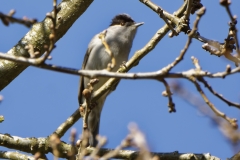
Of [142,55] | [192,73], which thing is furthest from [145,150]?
[142,55]

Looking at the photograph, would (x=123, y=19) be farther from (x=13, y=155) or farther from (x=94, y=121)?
(x=13, y=155)

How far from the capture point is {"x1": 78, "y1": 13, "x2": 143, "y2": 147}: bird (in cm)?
734

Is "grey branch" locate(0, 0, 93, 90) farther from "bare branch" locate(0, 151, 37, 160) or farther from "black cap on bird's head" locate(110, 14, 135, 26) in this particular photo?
"black cap on bird's head" locate(110, 14, 135, 26)

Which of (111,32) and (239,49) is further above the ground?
(111,32)

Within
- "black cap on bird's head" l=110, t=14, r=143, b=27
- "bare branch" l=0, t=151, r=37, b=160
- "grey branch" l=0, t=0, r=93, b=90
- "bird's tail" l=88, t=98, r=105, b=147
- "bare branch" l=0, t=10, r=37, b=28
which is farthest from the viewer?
"black cap on bird's head" l=110, t=14, r=143, b=27

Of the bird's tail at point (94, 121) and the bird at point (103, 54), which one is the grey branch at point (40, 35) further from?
the bird's tail at point (94, 121)

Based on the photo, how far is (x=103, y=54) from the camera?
735cm

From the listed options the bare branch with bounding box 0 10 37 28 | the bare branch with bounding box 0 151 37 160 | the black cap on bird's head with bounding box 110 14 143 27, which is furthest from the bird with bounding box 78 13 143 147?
the bare branch with bounding box 0 10 37 28

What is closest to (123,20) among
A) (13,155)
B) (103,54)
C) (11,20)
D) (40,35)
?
(103,54)

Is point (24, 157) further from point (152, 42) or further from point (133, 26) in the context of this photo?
point (133, 26)

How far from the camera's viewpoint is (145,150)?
198 cm

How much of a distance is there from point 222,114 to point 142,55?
2188 millimetres

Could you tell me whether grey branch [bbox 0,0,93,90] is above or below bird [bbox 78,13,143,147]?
below

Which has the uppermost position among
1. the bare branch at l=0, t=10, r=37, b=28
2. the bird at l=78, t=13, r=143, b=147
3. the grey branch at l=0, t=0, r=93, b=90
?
the bird at l=78, t=13, r=143, b=147
